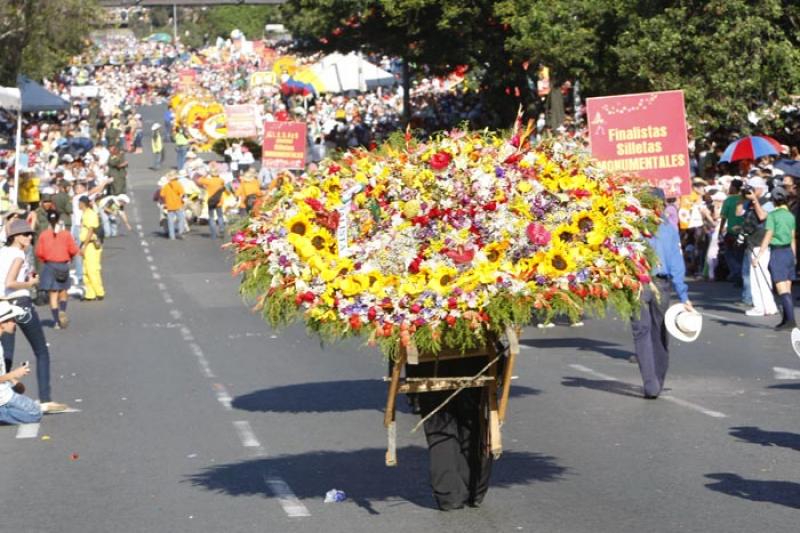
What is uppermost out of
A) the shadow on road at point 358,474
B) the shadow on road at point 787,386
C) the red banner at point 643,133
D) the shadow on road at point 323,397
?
the red banner at point 643,133

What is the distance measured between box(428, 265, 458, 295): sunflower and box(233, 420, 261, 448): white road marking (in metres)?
4.19

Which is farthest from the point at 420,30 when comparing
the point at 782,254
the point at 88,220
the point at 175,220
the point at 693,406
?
the point at 693,406

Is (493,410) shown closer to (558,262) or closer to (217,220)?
(558,262)

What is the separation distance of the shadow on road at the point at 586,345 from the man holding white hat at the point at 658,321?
141 inches

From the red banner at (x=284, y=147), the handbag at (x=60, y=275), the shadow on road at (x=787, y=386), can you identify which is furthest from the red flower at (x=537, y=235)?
the red banner at (x=284, y=147)

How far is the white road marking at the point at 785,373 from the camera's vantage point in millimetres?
16297

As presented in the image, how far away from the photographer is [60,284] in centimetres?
2400

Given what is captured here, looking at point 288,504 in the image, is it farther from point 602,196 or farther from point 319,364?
point 319,364

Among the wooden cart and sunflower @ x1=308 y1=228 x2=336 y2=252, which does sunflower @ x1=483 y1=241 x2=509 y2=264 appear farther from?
sunflower @ x1=308 y1=228 x2=336 y2=252

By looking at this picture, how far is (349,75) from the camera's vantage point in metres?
71.2

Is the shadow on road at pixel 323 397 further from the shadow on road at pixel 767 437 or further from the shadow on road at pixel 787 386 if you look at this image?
the shadow on road at pixel 767 437

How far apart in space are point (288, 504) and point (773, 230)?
476 inches

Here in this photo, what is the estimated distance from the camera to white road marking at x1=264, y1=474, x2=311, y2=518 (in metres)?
10.2

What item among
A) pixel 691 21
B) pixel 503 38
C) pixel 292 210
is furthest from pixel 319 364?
pixel 503 38
